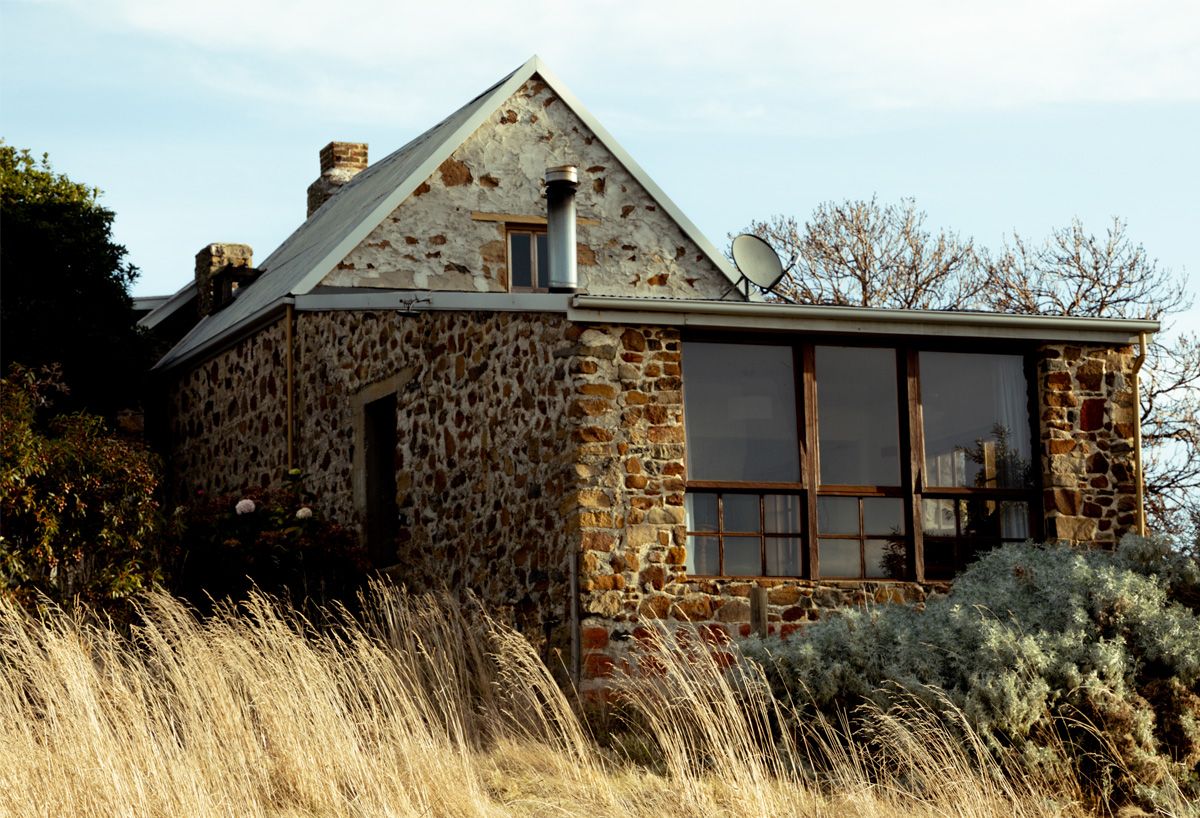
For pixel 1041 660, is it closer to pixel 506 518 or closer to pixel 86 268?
pixel 506 518

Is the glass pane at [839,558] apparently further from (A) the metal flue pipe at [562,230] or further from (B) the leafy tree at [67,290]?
(B) the leafy tree at [67,290]

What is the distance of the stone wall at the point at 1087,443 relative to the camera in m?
14.5

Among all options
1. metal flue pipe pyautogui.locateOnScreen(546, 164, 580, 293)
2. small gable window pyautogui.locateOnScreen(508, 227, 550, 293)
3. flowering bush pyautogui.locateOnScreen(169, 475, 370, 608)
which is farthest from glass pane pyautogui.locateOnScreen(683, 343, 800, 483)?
small gable window pyautogui.locateOnScreen(508, 227, 550, 293)

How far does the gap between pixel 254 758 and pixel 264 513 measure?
6.71 meters

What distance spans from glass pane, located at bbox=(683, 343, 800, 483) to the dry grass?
2490 mm

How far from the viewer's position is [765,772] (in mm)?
9930

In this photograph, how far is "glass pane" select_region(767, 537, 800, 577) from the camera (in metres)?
13.8

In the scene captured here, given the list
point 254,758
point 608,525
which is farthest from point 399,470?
point 254,758

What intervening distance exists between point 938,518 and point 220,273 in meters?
11.6

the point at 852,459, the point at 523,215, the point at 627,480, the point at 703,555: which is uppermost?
the point at 523,215

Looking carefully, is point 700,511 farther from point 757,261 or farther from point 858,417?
point 757,261

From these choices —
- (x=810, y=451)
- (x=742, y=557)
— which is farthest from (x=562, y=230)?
(x=742, y=557)

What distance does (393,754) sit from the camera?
9812mm

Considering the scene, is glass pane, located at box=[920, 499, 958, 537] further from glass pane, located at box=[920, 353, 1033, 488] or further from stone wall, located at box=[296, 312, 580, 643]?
stone wall, located at box=[296, 312, 580, 643]
